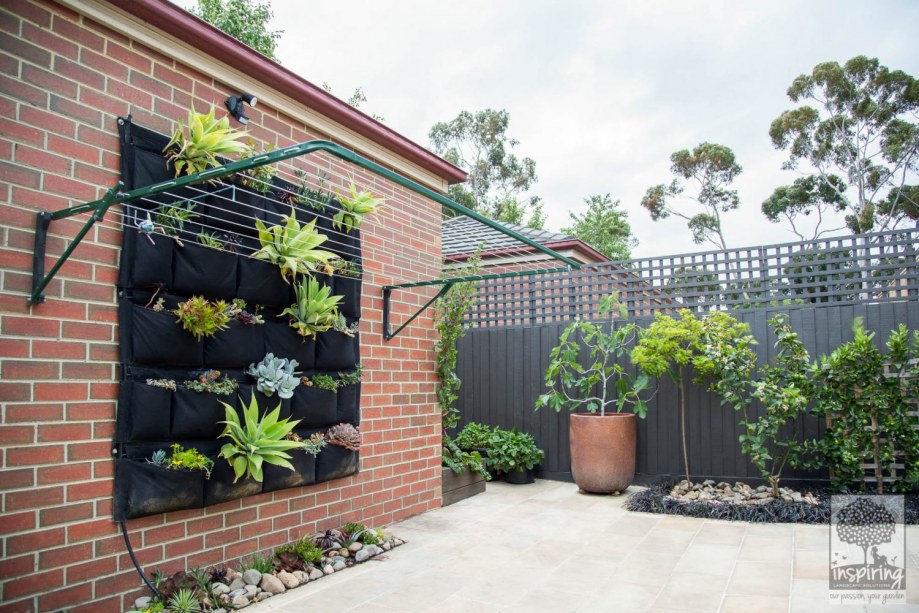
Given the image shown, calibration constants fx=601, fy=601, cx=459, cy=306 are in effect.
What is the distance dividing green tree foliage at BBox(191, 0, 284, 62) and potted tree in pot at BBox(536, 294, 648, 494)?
842 centimetres

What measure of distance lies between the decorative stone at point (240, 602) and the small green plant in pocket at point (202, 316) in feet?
4.26

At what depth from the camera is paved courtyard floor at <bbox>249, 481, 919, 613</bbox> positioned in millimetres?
3037

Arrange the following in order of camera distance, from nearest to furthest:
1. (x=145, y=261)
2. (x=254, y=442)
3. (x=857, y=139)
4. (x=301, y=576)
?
(x=145, y=261)
(x=254, y=442)
(x=301, y=576)
(x=857, y=139)

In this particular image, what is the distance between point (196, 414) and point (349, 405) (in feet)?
4.06

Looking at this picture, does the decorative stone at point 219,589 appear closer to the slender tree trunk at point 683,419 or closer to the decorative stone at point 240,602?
the decorative stone at point 240,602

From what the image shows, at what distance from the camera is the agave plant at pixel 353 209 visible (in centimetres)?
408

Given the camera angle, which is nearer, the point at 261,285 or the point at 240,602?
the point at 240,602

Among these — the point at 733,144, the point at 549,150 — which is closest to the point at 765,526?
the point at 733,144

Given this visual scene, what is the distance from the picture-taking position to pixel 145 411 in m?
2.79

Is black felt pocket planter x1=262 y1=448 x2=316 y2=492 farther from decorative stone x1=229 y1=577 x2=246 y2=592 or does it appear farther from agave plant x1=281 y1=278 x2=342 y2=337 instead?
agave plant x1=281 y1=278 x2=342 y2=337

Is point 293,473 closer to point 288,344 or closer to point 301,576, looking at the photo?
point 301,576

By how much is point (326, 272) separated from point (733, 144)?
63.9 feet

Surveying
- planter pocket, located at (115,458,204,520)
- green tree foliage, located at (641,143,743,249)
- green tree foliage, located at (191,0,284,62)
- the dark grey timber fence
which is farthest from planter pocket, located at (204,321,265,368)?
green tree foliage, located at (641,143,743,249)

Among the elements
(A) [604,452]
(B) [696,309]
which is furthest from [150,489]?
(B) [696,309]
